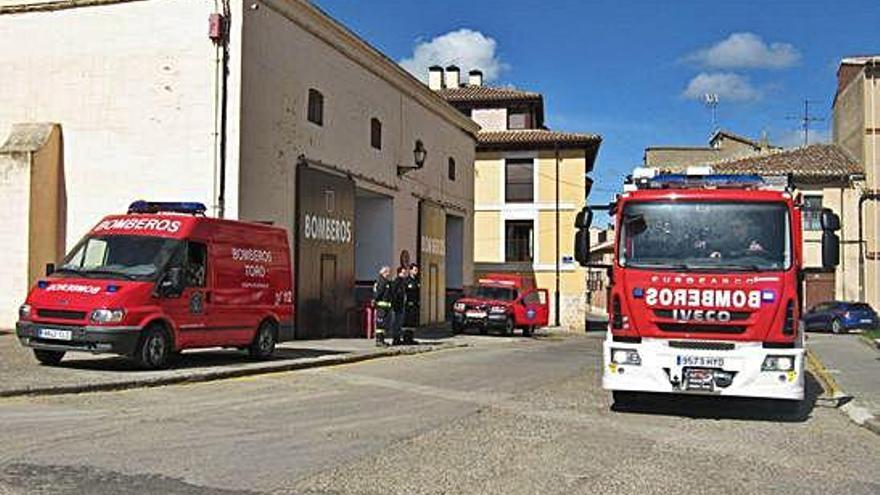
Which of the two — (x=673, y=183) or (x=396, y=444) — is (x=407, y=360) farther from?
(x=396, y=444)

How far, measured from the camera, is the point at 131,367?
13680 millimetres

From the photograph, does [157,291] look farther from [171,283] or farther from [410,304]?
[410,304]

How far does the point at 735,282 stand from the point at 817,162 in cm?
4567

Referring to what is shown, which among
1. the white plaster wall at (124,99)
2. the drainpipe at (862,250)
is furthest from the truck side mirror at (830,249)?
the drainpipe at (862,250)

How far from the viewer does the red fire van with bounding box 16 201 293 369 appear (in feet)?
41.8

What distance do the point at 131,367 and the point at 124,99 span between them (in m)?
8.61

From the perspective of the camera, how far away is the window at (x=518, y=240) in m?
49.0

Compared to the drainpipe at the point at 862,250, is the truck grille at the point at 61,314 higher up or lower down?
lower down

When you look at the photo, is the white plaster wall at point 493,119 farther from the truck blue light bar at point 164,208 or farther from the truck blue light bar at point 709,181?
the truck blue light bar at point 709,181

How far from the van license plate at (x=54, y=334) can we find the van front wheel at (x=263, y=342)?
3.70 m

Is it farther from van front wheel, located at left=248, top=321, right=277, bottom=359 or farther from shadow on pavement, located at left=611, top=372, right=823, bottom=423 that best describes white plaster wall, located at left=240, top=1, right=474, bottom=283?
shadow on pavement, located at left=611, top=372, right=823, bottom=423

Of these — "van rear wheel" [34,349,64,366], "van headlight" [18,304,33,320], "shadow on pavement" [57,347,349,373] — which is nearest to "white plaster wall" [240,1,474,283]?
"shadow on pavement" [57,347,349,373]

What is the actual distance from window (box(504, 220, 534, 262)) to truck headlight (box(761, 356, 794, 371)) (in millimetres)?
38506

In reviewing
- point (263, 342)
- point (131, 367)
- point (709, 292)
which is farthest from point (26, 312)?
point (709, 292)
